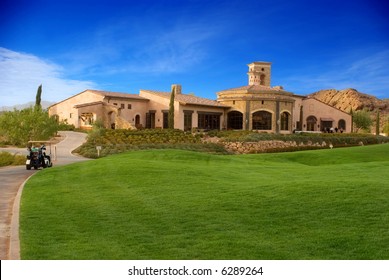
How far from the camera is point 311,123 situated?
54.0m

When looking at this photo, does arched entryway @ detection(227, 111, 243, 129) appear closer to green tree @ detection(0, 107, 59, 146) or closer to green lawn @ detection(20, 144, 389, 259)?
green tree @ detection(0, 107, 59, 146)

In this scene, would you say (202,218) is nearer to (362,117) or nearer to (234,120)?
(362,117)

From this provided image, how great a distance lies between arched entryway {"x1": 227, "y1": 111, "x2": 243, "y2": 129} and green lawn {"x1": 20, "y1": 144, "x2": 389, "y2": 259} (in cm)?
3452

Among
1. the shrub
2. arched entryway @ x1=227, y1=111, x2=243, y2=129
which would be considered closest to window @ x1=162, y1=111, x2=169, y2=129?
arched entryway @ x1=227, y1=111, x2=243, y2=129

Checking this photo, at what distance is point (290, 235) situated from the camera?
6.60 m

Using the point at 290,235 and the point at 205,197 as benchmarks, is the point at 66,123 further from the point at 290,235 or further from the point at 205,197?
the point at 290,235

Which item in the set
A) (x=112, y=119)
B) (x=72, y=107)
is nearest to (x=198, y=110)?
(x=112, y=119)

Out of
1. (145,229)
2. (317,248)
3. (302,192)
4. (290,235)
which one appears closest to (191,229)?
(145,229)

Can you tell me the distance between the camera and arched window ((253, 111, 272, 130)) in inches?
1839

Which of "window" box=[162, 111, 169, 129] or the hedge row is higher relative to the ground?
"window" box=[162, 111, 169, 129]

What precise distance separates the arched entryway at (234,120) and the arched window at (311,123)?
10.7 meters

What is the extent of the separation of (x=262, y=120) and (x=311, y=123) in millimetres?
9892

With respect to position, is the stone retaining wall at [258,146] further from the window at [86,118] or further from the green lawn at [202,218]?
the green lawn at [202,218]
